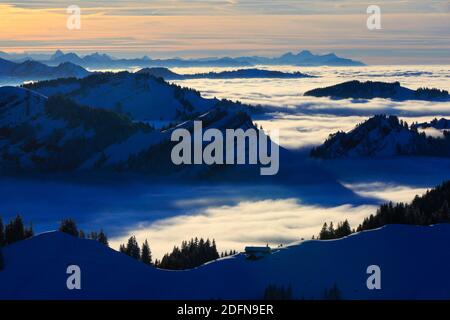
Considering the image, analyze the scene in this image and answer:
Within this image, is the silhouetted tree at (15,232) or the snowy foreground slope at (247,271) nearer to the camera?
the snowy foreground slope at (247,271)

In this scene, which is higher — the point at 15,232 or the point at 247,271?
the point at 15,232

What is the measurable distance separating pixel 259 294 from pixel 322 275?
13.8 m

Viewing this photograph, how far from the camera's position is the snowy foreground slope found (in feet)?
474

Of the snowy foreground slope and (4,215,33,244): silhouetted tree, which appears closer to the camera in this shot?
the snowy foreground slope

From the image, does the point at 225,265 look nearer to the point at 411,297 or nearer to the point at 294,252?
the point at 294,252

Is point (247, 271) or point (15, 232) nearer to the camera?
point (247, 271)

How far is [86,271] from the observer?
150m

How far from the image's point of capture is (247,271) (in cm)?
15175

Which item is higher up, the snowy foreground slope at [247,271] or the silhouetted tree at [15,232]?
the silhouetted tree at [15,232]

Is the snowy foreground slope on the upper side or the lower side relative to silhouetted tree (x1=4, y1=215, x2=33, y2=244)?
lower

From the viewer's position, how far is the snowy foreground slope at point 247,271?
144 m
